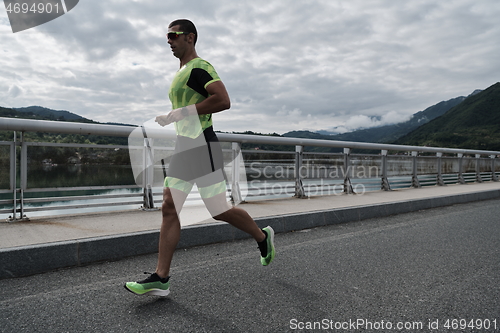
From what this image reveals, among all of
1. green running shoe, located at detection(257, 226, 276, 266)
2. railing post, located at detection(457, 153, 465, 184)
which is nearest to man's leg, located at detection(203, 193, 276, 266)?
green running shoe, located at detection(257, 226, 276, 266)

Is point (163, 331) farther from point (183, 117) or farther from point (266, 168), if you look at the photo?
point (266, 168)

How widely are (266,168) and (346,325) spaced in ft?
18.3

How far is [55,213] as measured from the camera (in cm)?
523

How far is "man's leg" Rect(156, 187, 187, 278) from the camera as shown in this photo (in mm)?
2768

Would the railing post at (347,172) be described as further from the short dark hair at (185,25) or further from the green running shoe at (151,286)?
the green running shoe at (151,286)

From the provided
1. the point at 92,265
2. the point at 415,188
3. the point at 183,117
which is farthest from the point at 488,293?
Answer: the point at 415,188

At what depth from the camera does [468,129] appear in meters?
164

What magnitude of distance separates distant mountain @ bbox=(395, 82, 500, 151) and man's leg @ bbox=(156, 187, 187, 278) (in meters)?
138

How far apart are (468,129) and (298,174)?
181 meters

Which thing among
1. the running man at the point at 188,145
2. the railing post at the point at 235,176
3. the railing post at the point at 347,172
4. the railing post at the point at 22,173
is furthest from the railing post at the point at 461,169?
the railing post at the point at 22,173

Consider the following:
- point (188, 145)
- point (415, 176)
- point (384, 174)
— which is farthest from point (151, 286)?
point (415, 176)

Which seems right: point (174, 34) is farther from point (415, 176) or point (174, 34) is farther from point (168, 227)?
point (415, 176)

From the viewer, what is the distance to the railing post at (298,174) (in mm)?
8445

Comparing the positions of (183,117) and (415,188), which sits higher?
(183,117)
